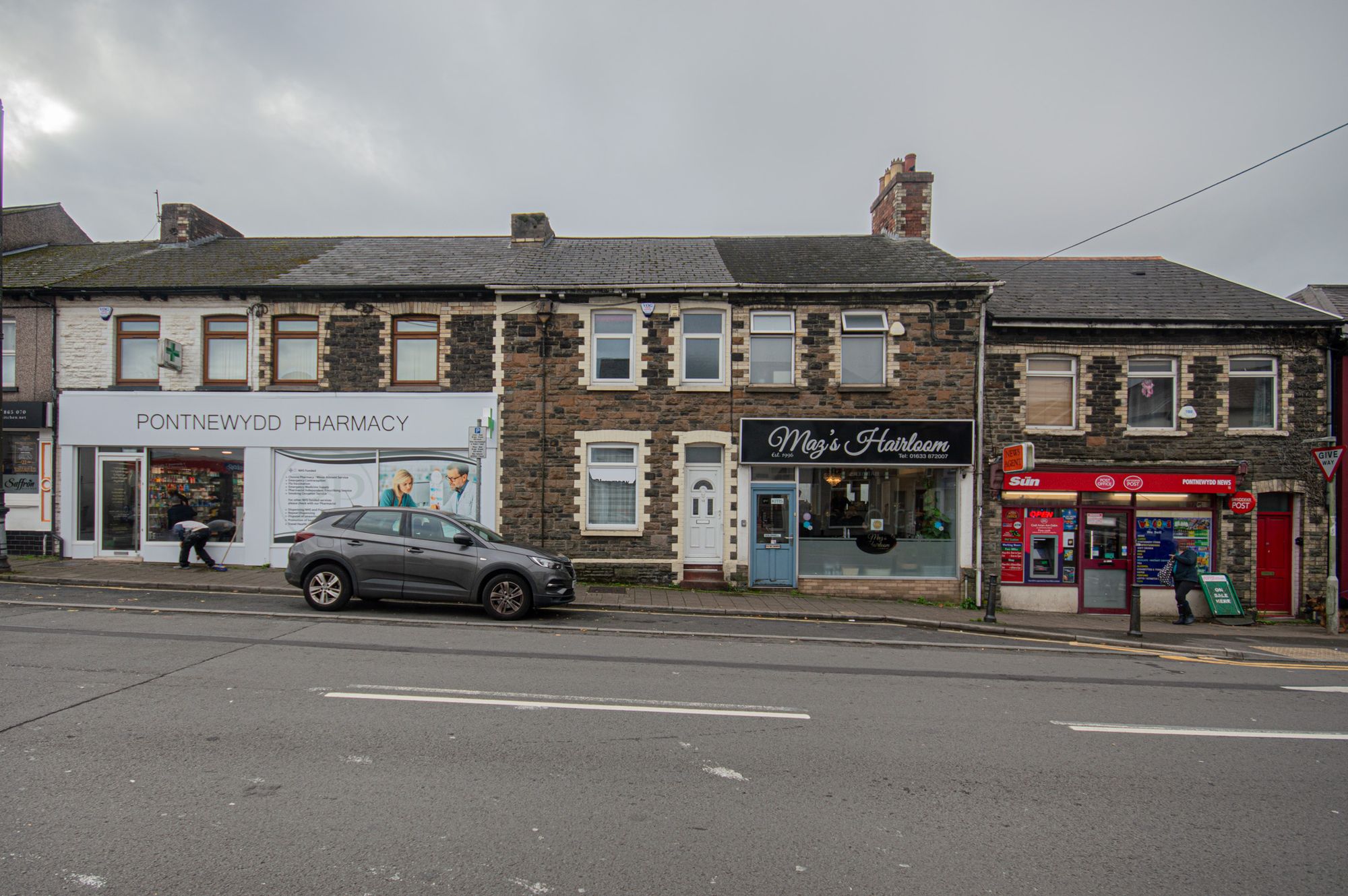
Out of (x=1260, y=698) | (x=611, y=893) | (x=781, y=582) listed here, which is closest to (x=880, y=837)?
(x=611, y=893)

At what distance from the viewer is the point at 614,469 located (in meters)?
14.2

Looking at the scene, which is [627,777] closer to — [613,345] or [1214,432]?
[613,345]

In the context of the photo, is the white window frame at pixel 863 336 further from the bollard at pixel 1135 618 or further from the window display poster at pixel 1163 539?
the window display poster at pixel 1163 539

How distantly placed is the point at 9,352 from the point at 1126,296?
24.9 metres

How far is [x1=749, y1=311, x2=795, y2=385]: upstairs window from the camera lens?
14.3 m

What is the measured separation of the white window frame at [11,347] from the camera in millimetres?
14727

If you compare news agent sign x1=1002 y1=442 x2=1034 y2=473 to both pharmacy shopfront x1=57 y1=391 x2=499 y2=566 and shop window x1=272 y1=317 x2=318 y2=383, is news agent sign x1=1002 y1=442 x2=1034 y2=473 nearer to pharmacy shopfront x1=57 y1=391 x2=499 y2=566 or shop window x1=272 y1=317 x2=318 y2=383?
pharmacy shopfront x1=57 y1=391 x2=499 y2=566

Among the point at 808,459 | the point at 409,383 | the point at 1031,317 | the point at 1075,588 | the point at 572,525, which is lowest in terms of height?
the point at 1075,588

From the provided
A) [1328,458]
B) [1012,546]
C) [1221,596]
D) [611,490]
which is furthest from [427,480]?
[1328,458]

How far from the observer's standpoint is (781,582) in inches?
557

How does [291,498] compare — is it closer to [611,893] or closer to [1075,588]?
[611,893]

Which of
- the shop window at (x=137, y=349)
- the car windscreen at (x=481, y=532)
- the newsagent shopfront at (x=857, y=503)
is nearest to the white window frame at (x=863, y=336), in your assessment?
the newsagent shopfront at (x=857, y=503)

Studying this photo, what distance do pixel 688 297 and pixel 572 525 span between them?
5420 millimetres

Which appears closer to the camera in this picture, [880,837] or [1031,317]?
[880,837]
